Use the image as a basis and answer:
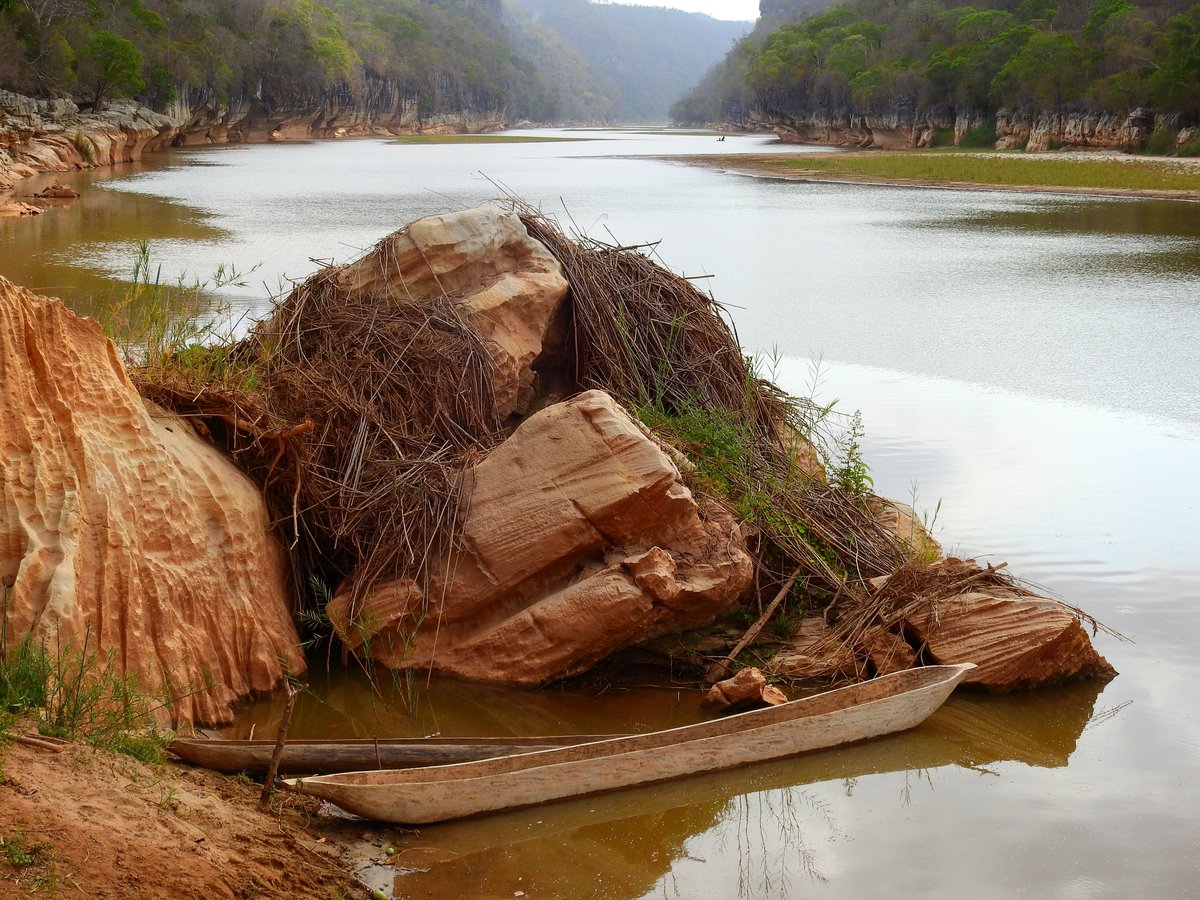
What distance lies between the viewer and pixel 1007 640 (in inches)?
219

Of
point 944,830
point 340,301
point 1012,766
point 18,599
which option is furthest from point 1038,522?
point 18,599

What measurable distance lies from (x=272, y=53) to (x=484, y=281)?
8489 cm

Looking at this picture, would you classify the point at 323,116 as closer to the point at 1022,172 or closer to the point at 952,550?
the point at 1022,172

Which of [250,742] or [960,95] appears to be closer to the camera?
[250,742]

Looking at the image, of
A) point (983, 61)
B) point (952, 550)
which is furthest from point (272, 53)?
point (952, 550)

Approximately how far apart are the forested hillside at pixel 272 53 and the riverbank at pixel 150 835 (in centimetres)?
3413

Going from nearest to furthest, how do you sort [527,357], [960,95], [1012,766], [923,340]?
1. [1012,766]
2. [527,357]
3. [923,340]
4. [960,95]

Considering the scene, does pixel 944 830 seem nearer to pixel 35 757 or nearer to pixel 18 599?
pixel 35 757

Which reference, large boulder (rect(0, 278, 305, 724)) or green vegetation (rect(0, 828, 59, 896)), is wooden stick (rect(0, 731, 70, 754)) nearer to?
green vegetation (rect(0, 828, 59, 896))

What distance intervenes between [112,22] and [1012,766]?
60.5 m

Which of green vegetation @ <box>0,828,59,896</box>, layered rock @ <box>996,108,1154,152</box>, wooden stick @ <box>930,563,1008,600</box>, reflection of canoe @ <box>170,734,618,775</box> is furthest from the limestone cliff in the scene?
layered rock @ <box>996,108,1154,152</box>

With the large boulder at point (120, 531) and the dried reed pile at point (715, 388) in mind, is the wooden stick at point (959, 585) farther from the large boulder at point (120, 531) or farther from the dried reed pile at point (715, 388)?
the large boulder at point (120, 531)

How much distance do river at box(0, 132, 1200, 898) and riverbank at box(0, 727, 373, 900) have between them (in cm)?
36

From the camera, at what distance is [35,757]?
3.57m
